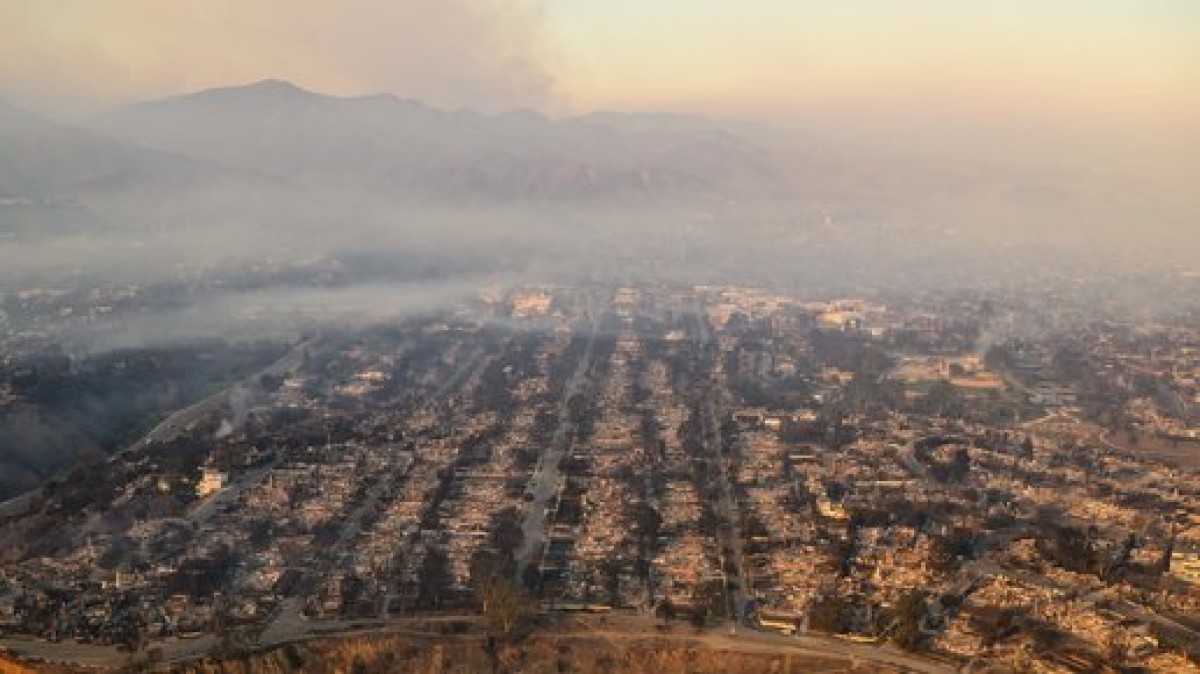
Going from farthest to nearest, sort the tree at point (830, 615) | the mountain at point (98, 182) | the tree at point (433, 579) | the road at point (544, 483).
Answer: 1. the mountain at point (98, 182)
2. the road at point (544, 483)
3. the tree at point (433, 579)
4. the tree at point (830, 615)

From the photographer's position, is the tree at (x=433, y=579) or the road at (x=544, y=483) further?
the road at (x=544, y=483)

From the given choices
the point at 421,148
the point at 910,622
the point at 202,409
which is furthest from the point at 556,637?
the point at 421,148

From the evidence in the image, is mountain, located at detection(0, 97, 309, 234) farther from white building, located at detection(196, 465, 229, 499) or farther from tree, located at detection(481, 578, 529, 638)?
tree, located at detection(481, 578, 529, 638)

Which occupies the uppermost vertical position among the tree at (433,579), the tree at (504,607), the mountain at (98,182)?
the mountain at (98,182)

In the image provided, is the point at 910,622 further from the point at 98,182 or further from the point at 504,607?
the point at 98,182

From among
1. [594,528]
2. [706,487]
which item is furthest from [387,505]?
[706,487]

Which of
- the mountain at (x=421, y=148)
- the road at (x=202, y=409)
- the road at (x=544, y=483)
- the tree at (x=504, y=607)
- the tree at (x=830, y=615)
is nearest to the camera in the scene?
the tree at (x=504, y=607)

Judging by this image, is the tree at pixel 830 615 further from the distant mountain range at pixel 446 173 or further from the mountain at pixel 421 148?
the mountain at pixel 421 148

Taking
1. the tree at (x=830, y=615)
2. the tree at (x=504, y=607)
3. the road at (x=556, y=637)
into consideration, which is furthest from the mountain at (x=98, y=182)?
the tree at (x=830, y=615)

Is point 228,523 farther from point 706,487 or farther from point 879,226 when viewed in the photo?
point 879,226
